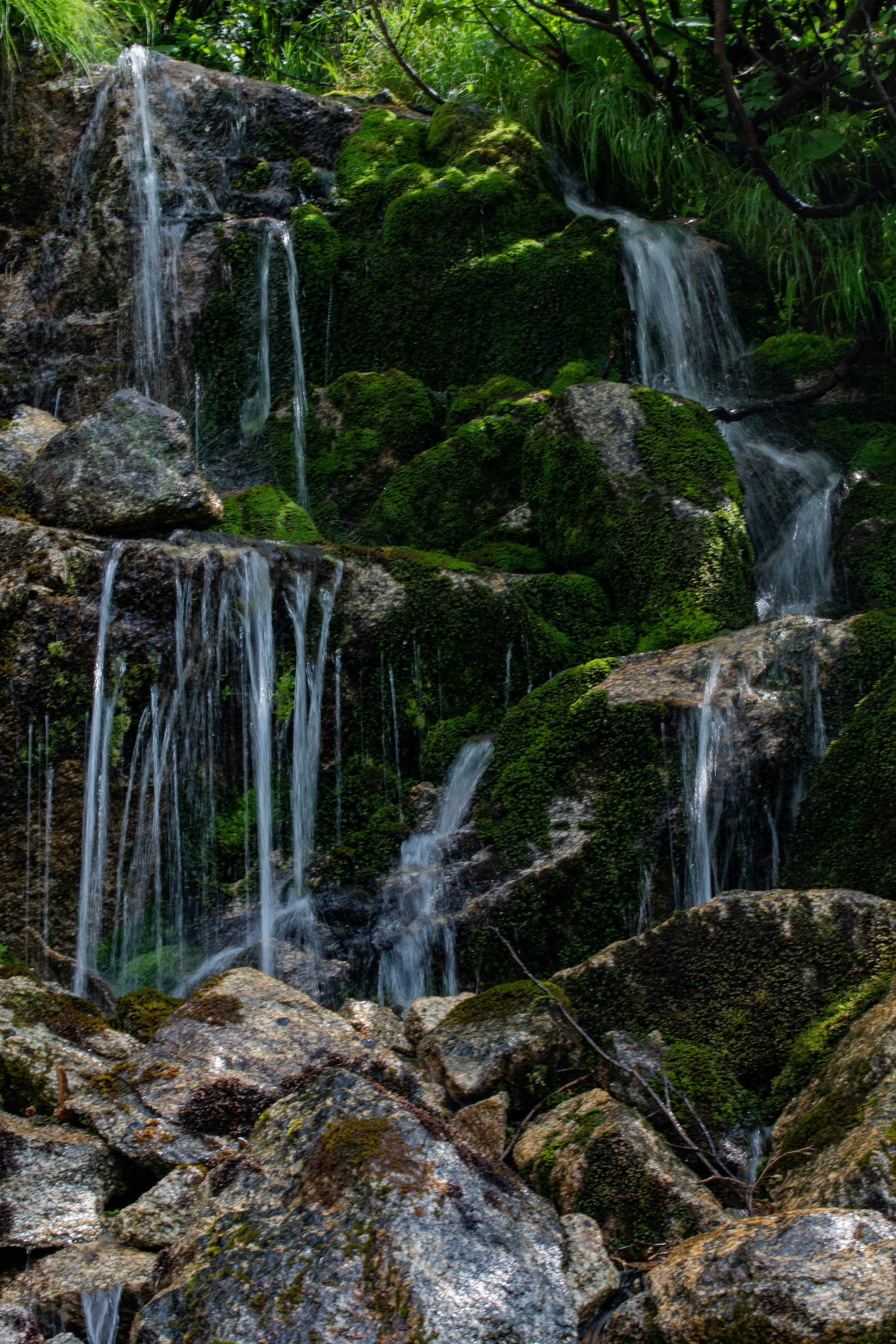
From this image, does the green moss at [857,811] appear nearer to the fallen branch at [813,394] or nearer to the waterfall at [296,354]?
the fallen branch at [813,394]

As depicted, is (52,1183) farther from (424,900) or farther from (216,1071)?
(424,900)

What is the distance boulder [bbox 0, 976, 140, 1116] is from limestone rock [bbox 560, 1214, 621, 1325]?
1.88 m

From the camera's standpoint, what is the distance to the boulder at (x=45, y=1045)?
4020 mm

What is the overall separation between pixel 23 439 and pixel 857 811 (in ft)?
23.1

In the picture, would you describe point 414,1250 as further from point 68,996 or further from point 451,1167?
point 68,996

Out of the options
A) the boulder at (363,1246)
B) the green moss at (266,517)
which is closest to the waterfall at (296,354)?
the green moss at (266,517)

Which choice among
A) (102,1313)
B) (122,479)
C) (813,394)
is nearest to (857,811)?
(102,1313)

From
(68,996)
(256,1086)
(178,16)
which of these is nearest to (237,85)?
(178,16)

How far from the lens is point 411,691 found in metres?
7.73

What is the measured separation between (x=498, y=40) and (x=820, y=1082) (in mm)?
12582

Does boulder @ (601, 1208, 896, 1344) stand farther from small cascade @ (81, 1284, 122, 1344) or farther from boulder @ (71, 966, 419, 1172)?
boulder @ (71, 966, 419, 1172)

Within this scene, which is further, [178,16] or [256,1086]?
[178,16]

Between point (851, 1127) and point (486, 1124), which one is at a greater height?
point (851, 1127)

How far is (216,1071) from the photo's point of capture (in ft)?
13.1
